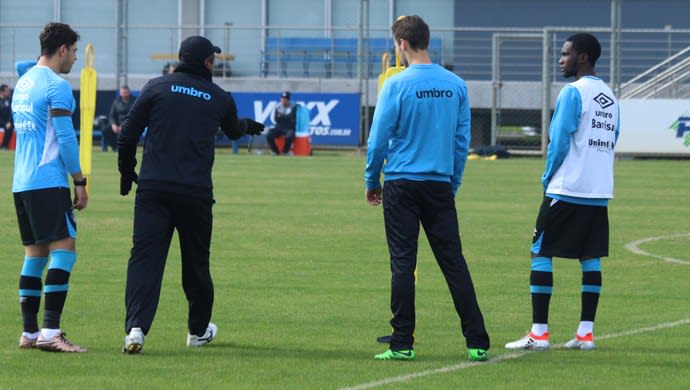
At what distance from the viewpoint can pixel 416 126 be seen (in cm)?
860

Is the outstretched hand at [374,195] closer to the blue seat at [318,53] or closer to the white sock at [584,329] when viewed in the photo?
the white sock at [584,329]

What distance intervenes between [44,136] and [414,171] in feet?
7.67

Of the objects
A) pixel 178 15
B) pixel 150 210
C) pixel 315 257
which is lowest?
pixel 315 257

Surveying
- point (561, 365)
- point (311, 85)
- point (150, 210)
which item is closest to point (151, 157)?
point (150, 210)

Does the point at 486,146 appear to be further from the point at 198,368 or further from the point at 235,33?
the point at 198,368

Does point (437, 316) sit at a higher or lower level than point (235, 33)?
lower

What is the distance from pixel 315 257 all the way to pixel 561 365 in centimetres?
609

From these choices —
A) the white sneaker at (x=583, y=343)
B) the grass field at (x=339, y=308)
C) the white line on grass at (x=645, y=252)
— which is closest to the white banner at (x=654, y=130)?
the grass field at (x=339, y=308)

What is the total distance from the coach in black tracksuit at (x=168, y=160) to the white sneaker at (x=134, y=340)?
6 cm

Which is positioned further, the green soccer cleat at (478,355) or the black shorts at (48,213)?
the black shorts at (48,213)

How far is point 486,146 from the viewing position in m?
36.4

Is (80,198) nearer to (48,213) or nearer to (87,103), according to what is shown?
(48,213)

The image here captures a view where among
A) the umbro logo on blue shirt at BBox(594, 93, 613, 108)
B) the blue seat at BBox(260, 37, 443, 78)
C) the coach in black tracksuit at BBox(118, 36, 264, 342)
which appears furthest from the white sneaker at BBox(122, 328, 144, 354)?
the blue seat at BBox(260, 37, 443, 78)

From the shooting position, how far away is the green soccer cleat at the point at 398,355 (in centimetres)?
860
